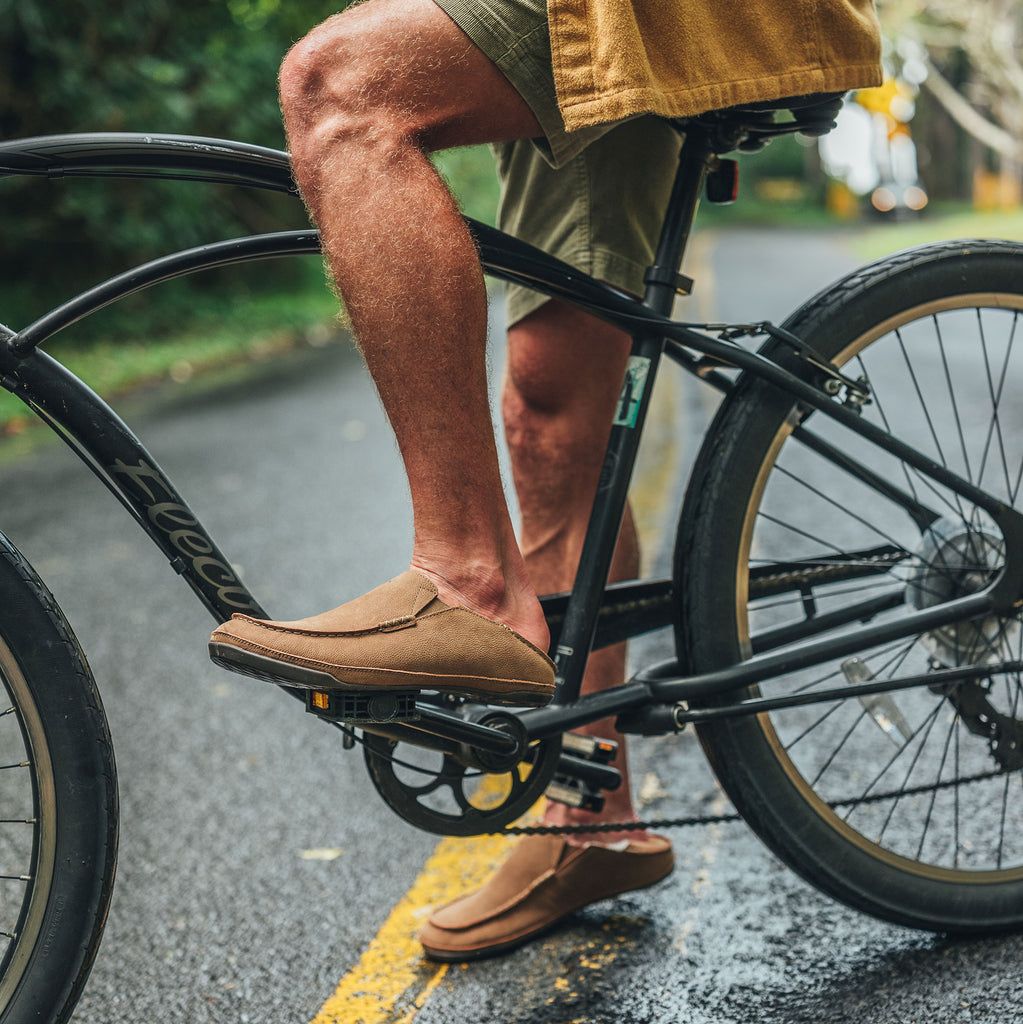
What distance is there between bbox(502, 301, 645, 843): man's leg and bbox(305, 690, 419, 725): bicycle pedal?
1.92 feet

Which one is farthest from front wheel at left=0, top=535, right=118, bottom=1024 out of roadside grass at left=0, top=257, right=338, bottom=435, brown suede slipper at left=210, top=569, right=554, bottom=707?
roadside grass at left=0, top=257, right=338, bottom=435

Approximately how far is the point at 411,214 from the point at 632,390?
1.74 feet

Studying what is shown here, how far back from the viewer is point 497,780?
2.95 m

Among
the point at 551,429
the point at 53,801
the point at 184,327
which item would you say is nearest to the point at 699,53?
the point at 551,429

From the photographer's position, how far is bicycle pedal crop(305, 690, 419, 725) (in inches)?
67.0

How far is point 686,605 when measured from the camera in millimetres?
2061

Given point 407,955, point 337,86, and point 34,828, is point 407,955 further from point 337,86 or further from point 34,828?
point 337,86

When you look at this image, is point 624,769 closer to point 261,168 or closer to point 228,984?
point 228,984

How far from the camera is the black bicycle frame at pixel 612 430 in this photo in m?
1.73

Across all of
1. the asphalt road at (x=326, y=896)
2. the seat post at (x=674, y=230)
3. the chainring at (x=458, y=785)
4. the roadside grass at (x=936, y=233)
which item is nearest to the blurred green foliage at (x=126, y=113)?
the asphalt road at (x=326, y=896)

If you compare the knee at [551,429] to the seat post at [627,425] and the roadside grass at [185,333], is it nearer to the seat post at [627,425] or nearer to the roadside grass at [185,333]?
the seat post at [627,425]

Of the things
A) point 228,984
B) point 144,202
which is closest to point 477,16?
point 228,984

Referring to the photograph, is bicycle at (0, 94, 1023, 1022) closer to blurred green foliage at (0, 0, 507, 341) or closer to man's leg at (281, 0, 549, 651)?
man's leg at (281, 0, 549, 651)

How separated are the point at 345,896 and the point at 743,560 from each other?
38.6 inches
